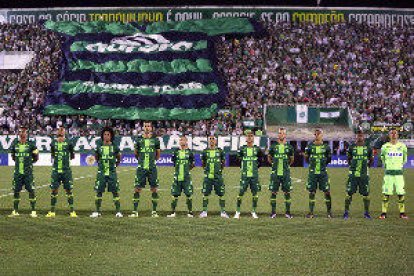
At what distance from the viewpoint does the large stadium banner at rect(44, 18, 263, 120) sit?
49.5 m

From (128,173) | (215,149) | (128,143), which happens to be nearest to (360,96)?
(128,143)

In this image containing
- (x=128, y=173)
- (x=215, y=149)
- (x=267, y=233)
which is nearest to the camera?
(x=267, y=233)

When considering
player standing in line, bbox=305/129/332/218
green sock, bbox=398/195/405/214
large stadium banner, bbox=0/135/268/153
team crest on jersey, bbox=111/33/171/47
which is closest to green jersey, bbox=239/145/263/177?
player standing in line, bbox=305/129/332/218

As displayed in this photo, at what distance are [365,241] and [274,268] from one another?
348cm

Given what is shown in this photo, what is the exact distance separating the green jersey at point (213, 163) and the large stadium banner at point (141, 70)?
98.5ft

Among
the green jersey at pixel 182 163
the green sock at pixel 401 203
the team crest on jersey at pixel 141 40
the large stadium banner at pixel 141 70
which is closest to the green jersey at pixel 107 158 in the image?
the green jersey at pixel 182 163

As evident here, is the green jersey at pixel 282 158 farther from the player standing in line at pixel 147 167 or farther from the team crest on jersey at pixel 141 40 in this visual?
the team crest on jersey at pixel 141 40

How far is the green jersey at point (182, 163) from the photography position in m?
17.9

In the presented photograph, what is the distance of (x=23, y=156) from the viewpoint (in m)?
17.9

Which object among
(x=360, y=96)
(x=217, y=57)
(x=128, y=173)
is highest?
(x=217, y=57)

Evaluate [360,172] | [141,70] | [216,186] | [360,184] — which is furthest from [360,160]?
[141,70]

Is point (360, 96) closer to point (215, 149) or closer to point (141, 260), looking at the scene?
point (215, 149)

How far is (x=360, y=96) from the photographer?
47.5 meters

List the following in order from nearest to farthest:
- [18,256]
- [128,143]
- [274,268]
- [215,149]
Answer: [274,268]
[18,256]
[215,149]
[128,143]
